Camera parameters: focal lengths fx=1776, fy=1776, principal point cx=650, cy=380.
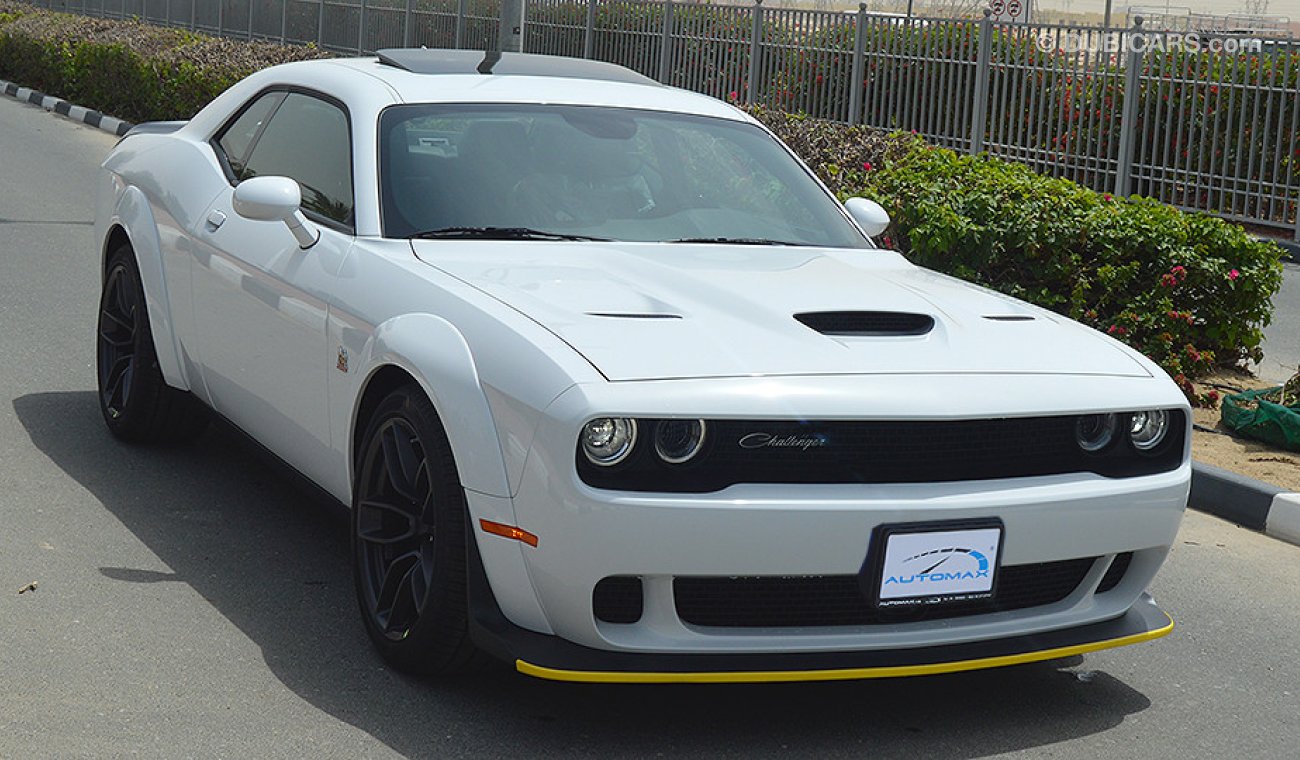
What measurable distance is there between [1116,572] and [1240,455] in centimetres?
315

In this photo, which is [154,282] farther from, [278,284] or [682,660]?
[682,660]

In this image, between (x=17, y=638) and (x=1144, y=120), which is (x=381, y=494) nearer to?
(x=17, y=638)

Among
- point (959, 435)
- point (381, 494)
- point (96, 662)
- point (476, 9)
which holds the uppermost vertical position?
point (476, 9)

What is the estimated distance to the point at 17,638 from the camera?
4438mm

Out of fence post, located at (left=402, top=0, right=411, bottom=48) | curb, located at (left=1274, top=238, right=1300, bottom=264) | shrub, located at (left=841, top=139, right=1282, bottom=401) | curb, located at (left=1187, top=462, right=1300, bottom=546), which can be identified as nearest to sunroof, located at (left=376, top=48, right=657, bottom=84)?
curb, located at (left=1187, top=462, right=1300, bottom=546)

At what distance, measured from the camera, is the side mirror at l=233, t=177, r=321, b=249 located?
15.8ft

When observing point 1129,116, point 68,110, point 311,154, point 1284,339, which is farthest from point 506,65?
point 68,110

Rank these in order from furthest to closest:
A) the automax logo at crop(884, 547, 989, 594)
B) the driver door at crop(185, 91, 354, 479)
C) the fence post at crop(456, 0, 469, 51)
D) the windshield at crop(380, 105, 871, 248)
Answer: the fence post at crop(456, 0, 469, 51) → the windshield at crop(380, 105, 871, 248) → the driver door at crop(185, 91, 354, 479) → the automax logo at crop(884, 547, 989, 594)

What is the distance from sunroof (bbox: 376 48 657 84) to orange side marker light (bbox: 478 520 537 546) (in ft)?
7.03

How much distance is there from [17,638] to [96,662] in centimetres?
27

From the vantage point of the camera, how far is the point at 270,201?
4.80 meters

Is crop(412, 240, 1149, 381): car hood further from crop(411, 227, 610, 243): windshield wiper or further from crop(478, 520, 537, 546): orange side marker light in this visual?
crop(478, 520, 537, 546): orange side marker light

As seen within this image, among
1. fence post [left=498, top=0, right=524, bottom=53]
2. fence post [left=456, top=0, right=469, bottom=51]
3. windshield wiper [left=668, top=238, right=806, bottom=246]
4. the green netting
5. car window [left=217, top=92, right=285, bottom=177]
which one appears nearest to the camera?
windshield wiper [left=668, top=238, right=806, bottom=246]

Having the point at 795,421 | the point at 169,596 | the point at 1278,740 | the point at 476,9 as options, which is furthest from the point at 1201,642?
the point at 476,9
